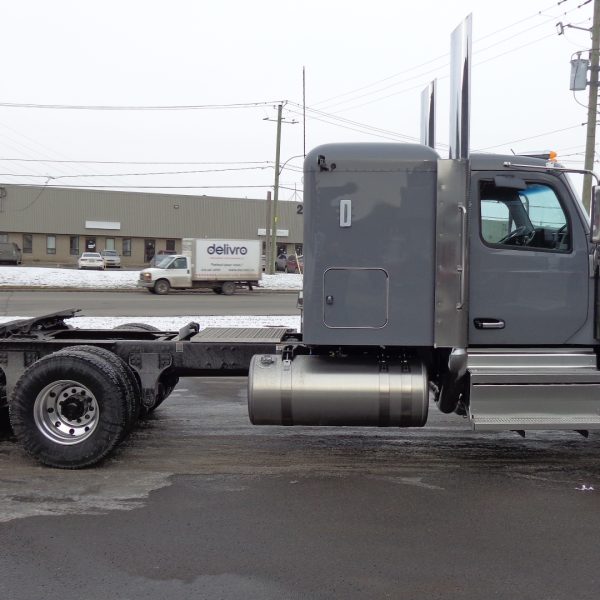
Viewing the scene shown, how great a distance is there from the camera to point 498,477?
5.73 m

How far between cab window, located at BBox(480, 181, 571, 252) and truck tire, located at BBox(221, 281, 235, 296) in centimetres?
2737

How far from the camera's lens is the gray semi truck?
5566 mm

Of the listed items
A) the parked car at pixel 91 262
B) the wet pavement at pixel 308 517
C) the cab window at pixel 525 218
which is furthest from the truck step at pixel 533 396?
the parked car at pixel 91 262

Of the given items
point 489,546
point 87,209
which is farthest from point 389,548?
point 87,209

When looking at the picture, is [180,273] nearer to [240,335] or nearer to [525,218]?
[240,335]

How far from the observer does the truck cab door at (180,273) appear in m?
31.9

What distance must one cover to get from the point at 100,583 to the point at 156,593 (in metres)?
0.36

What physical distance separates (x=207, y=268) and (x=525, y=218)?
27605 millimetres

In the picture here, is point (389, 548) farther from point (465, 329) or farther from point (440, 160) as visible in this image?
point (440, 160)

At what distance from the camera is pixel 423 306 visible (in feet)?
18.7

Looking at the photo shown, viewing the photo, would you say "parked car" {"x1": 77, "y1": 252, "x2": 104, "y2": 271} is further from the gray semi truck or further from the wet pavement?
the gray semi truck

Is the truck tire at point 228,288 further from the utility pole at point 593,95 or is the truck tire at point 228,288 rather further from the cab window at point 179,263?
the utility pole at point 593,95

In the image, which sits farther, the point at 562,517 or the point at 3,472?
the point at 3,472

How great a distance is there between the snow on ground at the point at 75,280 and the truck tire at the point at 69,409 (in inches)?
1147
